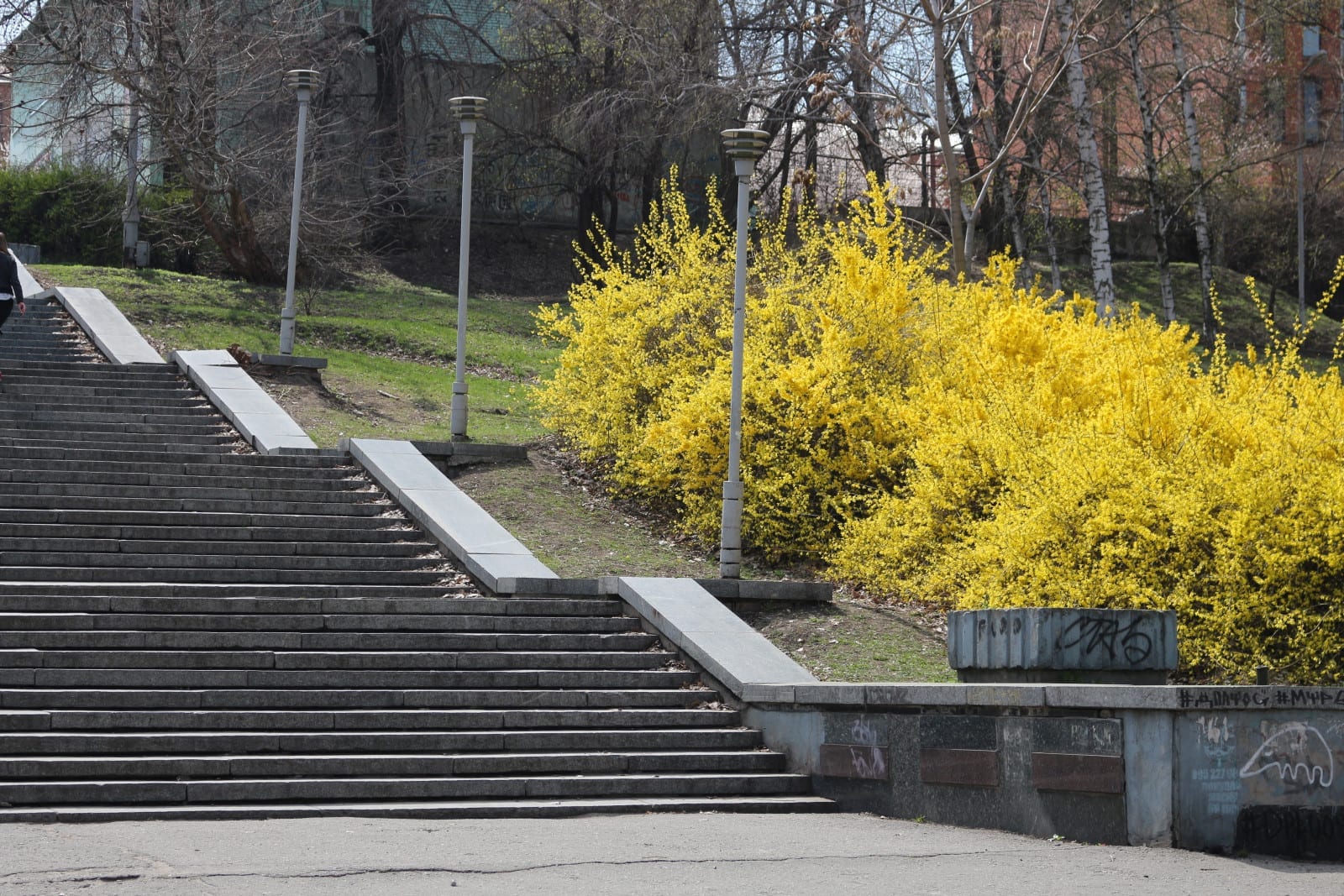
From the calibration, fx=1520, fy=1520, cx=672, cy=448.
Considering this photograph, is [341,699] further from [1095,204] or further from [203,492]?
[1095,204]

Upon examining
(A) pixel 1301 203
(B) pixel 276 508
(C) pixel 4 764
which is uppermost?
(A) pixel 1301 203

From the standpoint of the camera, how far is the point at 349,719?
360 inches

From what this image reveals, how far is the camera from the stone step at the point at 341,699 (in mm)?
8922

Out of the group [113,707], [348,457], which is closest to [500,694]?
[113,707]

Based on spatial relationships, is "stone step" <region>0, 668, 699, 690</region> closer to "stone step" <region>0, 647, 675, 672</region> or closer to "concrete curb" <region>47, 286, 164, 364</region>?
"stone step" <region>0, 647, 675, 672</region>

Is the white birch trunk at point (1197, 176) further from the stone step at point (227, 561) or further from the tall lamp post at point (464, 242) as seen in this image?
the stone step at point (227, 561)

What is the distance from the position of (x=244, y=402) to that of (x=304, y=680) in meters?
7.72

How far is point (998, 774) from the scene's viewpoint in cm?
789

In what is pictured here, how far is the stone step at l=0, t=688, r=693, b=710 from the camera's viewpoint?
8.92 metres

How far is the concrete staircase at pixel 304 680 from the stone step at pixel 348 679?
0.04 feet

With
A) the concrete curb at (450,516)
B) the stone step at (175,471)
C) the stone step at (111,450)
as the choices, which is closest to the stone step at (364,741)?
the concrete curb at (450,516)

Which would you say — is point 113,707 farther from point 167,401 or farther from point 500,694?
point 167,401

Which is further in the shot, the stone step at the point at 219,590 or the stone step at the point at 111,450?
the stone step at the point at 111,450

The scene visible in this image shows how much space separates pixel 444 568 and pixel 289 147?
15.7 m
